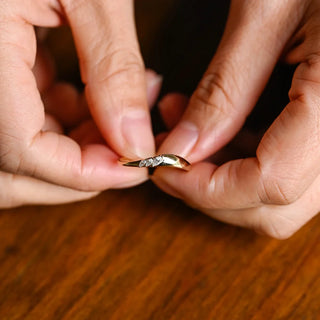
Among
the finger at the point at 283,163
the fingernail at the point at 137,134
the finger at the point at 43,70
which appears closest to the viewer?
the finger at the point at 283,163

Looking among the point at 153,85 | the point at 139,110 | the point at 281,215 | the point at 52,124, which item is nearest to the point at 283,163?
the point at 281,215

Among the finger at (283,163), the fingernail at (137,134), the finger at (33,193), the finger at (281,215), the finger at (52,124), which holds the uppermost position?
the finger at (283,163)

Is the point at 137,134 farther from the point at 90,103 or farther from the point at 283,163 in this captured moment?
the point at 283,163

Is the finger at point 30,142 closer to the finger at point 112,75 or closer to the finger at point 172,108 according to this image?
the finger at point 112,75

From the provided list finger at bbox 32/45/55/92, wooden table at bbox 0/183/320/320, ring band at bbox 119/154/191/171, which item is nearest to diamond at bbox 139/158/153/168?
ring band at bbox 119/154/191/171

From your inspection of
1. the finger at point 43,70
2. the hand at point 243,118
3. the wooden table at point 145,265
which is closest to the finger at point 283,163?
the hand at point 243,118

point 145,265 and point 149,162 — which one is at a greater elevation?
point 149,162

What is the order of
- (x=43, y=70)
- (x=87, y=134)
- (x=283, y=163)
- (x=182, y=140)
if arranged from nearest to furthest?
1. (x=283, y=163)
2. (x=182, y=140)
3. (x=87, y=134)
4. (x=43, y=70)

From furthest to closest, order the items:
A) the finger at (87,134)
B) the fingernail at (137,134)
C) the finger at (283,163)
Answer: the finger at (87,134) < the fingernail at (137,134) < the finger at (283,163)
